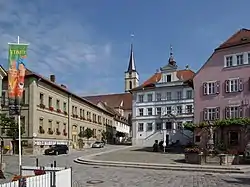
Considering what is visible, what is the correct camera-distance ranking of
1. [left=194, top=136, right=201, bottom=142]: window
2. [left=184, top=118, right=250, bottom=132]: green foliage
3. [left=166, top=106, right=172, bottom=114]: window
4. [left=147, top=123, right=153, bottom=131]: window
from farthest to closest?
1. [left=147, top=123, right=153, bottom=131]: window
2. [left=166, top=106, right=172, bottom=114]: window
3. [left=194, top=136, right=201, bottom=142]: window
4. [left=184, top=118, right=250, bottom=132]: green foliage

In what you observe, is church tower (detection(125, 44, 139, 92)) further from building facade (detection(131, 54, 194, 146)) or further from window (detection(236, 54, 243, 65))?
window (detection(236, 54, 243, 65))

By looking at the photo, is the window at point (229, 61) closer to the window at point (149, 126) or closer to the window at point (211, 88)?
the window at point (211, 88)

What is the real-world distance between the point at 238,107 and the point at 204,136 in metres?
4.85

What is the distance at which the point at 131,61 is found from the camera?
12231 centimetres

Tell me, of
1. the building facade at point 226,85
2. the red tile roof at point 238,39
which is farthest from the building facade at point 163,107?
the red tile roof at point 238,39

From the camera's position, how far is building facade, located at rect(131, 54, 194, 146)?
67750 mm

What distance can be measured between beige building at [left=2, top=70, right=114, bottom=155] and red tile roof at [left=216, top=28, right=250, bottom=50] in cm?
2256

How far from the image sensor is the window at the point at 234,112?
37.5 meters

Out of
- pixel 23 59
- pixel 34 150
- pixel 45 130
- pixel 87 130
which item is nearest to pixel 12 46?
pixel 23 59

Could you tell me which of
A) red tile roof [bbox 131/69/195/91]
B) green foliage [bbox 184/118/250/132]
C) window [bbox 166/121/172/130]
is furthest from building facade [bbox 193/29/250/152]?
red tile roof [bbox 131/69/195/91]

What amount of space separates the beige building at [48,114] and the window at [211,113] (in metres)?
20.1

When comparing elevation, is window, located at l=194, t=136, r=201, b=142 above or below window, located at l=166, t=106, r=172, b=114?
below

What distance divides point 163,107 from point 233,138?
33532 millimetres

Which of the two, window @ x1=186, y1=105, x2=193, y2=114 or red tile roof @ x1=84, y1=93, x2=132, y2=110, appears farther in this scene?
red tile roof @ x1=84, y1=93, x2=132, y2=110
